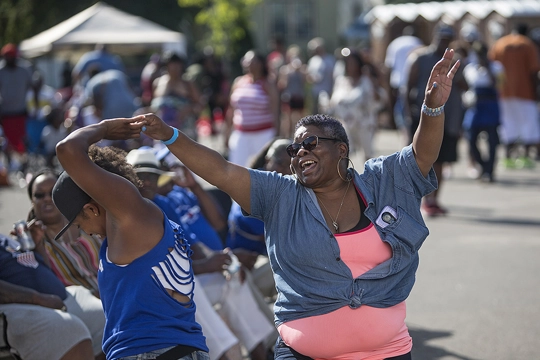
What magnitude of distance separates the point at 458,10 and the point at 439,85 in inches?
741

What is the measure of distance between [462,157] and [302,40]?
3709 cm

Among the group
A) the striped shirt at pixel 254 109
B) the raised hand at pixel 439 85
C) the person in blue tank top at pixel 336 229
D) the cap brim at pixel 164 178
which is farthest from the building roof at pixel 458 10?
the person in blue tank top at pixel 336 229

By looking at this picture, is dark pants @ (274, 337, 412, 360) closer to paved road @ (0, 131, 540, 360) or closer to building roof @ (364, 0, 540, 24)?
paved road @ (0, 131, 540, 360)

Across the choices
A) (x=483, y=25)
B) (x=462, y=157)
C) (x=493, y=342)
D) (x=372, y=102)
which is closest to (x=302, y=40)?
(x=483, y=25)

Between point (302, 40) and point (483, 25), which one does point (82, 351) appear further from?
point (302, 40)

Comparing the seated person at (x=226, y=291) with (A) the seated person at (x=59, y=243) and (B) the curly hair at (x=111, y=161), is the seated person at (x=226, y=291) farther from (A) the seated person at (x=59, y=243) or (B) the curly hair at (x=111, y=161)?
(B) the curly hair at (x=111, y=161)

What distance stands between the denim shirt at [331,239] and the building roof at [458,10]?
680 inches

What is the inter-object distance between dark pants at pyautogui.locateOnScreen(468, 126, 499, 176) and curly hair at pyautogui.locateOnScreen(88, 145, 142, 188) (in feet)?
32.8

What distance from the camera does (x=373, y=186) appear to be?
153 inches

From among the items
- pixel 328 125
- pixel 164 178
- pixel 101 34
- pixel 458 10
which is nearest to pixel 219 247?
pixel 164 178

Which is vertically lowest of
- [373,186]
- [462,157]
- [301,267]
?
[462,157]

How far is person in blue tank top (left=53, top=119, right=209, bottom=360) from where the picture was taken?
3.40 meters

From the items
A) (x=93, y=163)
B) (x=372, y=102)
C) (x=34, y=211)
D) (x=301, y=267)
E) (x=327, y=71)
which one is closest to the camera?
(x=93, y=163)

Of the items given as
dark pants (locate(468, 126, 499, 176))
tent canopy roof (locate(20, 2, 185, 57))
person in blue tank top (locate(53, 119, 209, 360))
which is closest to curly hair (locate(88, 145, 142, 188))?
person in blue tank top (locate(53, 119, 209, 360))
